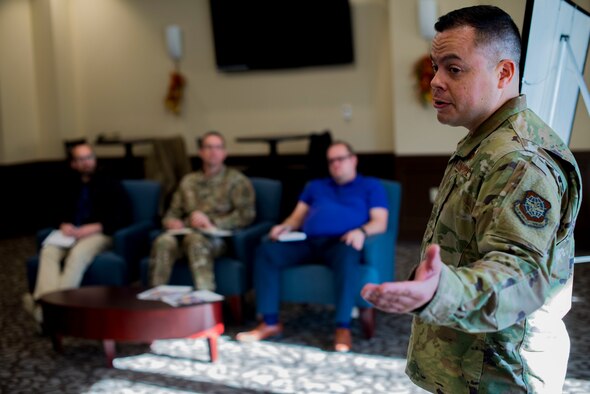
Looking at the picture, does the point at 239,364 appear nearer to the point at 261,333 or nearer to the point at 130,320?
the point at 261,333

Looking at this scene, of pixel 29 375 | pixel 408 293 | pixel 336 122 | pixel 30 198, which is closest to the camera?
pixel 408 293

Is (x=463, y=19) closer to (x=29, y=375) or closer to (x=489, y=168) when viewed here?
(x=489, y=168)

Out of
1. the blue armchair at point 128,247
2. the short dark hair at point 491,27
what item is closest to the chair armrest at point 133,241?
the blue armchair at point 128,247

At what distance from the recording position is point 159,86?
28.5 feet

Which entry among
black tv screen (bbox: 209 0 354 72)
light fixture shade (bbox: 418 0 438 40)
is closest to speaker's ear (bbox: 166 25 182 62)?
black tv screen (bbox: 209 0 354 72)

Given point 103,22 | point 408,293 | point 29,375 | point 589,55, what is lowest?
point 29,375

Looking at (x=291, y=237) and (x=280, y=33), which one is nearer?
(x=291, y=237)

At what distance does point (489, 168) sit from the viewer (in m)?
1.35

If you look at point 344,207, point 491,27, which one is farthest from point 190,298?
point 491,27

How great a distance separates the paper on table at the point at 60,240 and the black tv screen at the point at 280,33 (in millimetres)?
3466

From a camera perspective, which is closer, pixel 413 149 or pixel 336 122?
pixel 413 149

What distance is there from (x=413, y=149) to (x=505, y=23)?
5.60 m

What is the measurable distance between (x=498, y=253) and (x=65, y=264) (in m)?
4.22

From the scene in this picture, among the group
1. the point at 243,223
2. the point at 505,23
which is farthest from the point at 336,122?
the point at 505,23
